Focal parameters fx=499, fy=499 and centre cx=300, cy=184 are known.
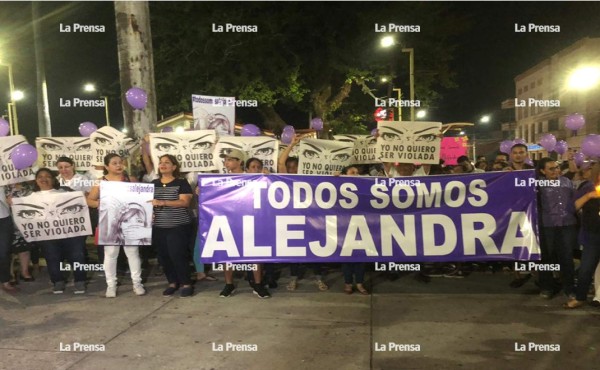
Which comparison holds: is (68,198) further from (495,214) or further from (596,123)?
(596,123)

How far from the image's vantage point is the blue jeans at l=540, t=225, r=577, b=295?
575cm

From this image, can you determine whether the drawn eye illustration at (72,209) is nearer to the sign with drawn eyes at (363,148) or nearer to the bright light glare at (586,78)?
the sign with drawn eyes at (363,148)

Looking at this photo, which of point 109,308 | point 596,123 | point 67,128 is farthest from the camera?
point 67,128

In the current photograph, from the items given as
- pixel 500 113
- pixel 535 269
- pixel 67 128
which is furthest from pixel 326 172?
pixel 500 113

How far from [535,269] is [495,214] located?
36.2 inches

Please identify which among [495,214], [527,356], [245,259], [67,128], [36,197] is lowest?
[527,356]

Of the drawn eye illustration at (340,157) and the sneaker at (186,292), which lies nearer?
the sneaker at (186,292)

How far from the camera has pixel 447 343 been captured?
181 inches

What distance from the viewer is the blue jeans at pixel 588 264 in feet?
17.9

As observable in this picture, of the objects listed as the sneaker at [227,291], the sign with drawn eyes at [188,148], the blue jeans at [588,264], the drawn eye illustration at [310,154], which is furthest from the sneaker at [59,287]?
the blue jeans at [588,264]

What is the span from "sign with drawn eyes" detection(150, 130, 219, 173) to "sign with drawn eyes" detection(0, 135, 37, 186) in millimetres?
1672

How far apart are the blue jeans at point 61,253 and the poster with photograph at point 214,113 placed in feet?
7.62

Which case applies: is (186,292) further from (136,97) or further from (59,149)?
(59,149)

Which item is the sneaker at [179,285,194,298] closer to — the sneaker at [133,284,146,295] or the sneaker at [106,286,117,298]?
the sneaker at [133,284,146,295]
